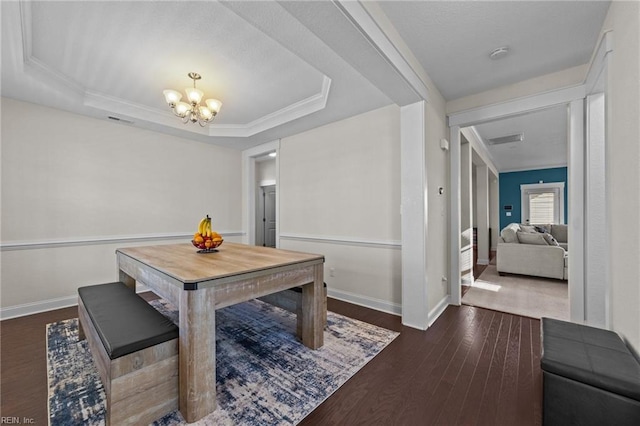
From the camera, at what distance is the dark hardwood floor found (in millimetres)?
1493

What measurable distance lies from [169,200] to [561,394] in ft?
16.0

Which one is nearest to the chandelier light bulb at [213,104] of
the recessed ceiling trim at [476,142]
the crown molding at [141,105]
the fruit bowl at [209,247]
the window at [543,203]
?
the crown molding at [141,105]

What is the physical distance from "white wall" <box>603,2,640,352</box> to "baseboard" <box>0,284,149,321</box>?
5.24 meters

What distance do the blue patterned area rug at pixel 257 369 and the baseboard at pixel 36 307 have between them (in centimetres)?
65

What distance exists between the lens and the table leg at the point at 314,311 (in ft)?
7.11

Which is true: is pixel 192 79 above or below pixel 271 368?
above

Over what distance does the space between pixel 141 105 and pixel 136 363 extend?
346 cm

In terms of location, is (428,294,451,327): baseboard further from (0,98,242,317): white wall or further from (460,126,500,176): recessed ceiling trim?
(0,98,242,317): white wall

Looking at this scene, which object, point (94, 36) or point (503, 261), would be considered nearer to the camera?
point (94, 36)

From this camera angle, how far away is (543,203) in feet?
27.7

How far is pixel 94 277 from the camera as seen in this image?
3502 mm

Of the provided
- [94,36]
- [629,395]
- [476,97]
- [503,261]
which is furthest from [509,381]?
[94,36]

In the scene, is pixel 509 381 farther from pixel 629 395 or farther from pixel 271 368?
pixel 271 368

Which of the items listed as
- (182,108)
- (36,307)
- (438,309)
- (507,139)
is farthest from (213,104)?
(507,139)
